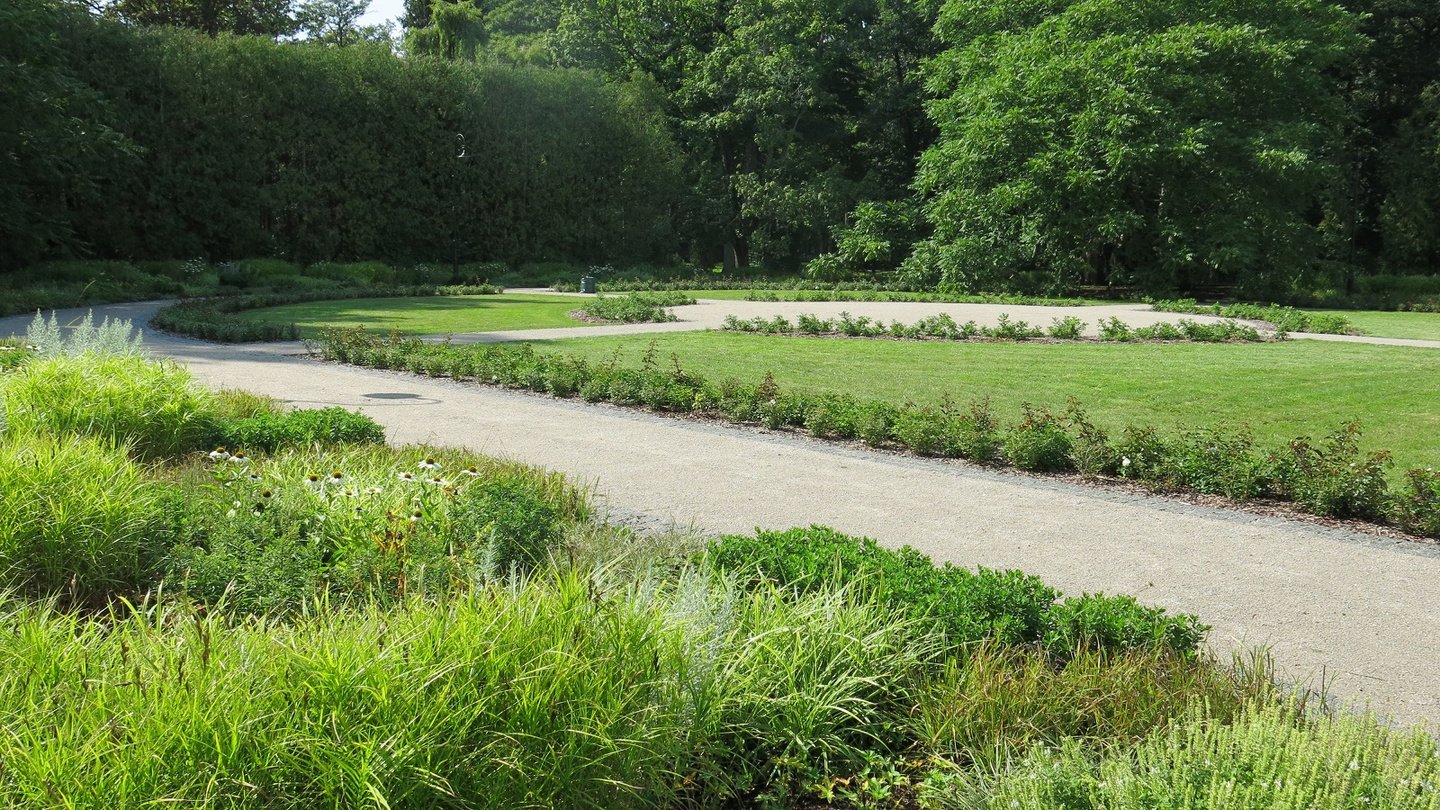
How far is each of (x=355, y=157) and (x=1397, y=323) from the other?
1047 inches

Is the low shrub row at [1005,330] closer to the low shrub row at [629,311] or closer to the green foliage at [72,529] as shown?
the low shrub row at [629,311]

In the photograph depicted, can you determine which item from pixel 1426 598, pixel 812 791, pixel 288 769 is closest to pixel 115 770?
pixel 288 769

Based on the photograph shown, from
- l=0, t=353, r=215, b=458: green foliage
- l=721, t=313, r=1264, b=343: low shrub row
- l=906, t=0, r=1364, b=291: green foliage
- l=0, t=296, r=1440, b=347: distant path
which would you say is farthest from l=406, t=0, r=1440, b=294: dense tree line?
l=0, t=353, r=215, b=458: green foliage

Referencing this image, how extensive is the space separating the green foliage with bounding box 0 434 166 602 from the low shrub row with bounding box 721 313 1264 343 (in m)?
12.6

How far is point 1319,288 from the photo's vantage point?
29.3m

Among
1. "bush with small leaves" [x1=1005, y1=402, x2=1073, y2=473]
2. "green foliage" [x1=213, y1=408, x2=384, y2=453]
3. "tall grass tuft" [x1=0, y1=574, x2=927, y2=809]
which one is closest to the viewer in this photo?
"tall grass tuft" [x1=0, y1=574, x2=927, y2=809]

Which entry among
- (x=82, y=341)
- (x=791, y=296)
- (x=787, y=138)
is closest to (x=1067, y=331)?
(x=791, y=296)

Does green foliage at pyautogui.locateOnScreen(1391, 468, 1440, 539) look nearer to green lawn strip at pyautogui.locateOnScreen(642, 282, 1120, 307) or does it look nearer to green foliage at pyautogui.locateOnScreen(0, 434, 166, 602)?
green foliage at pyautogui.locateOnScreen(0, 434, 166, 602)

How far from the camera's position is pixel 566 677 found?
2.46m

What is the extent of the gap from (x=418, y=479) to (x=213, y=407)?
301 centimetres

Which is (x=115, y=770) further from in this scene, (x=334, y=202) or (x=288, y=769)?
(x=334, y=202)

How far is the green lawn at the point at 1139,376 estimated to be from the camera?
895 cm

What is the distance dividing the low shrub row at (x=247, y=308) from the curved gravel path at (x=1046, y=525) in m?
5.62

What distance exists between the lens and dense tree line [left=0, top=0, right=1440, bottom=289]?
25484 mm
